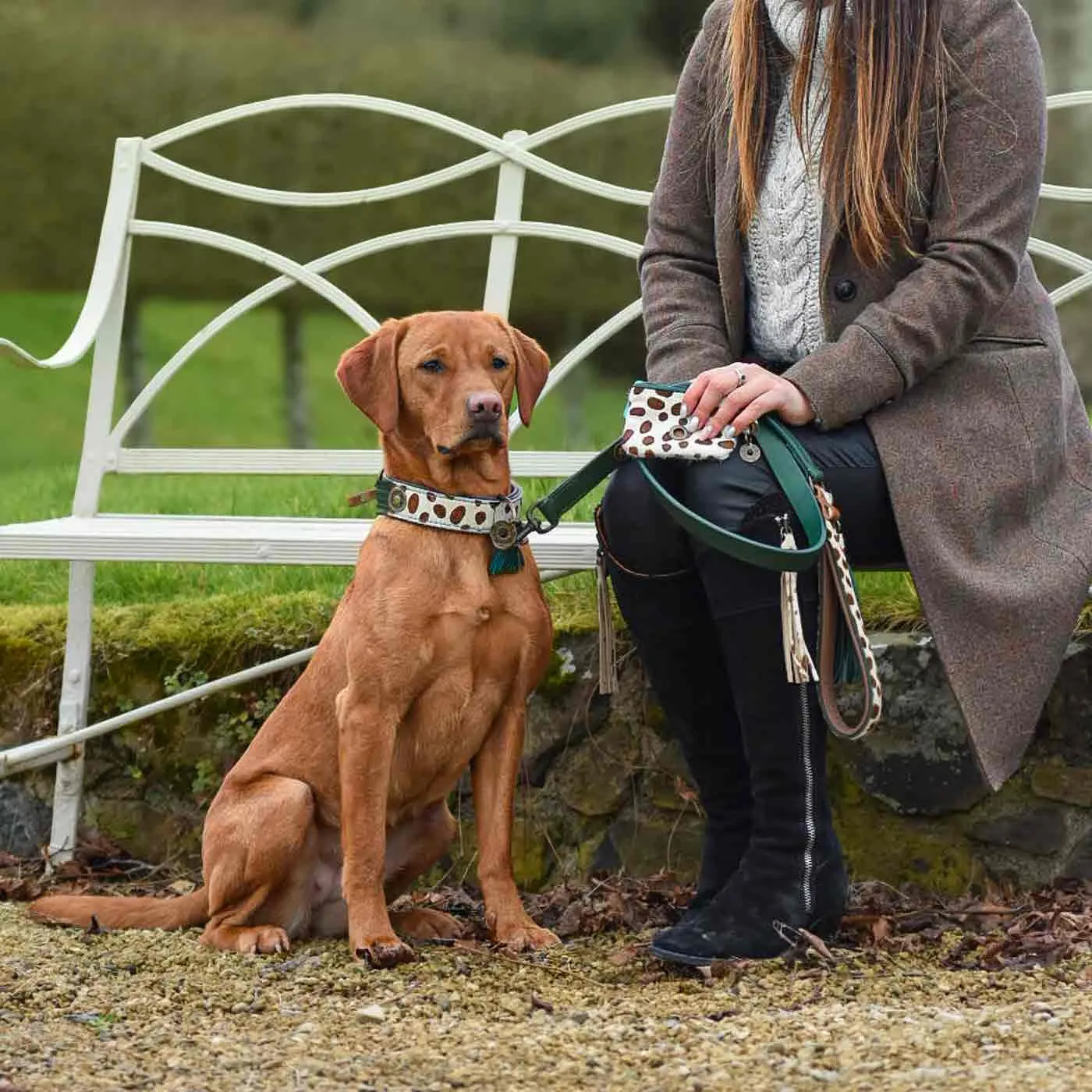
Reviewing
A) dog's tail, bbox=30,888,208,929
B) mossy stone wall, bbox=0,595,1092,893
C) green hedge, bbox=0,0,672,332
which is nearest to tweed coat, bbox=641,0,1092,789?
mossy stone wall, bbox=0,595,1092,893

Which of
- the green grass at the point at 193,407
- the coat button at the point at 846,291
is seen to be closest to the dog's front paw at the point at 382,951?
the coat button at the point at 846,291

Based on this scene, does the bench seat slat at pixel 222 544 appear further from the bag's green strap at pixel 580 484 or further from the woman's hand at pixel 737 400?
the woman's hand at pixel 737 400

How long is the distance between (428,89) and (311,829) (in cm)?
1052

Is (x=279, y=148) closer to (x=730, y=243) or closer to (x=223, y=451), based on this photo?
(x=223, y=451)

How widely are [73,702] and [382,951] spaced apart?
1.19m

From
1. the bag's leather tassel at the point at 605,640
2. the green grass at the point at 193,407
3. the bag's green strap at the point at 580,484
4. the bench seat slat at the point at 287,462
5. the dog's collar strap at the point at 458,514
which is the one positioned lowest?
the bag's leather tassel at the point at 605,640

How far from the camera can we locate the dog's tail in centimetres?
316

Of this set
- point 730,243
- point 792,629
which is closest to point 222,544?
point 730,243

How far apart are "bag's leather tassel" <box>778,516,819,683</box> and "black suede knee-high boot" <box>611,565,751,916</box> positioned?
22cm

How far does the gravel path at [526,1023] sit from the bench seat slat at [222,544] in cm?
73

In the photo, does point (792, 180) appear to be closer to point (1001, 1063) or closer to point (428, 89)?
point (1001, 1063)

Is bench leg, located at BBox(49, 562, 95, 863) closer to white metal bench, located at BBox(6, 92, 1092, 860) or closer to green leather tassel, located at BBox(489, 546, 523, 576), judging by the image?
white metal bench, located at BBox(6, 92, 1092, 860)

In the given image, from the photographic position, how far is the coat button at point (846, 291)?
2.85 metres

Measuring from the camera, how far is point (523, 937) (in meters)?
2.93
